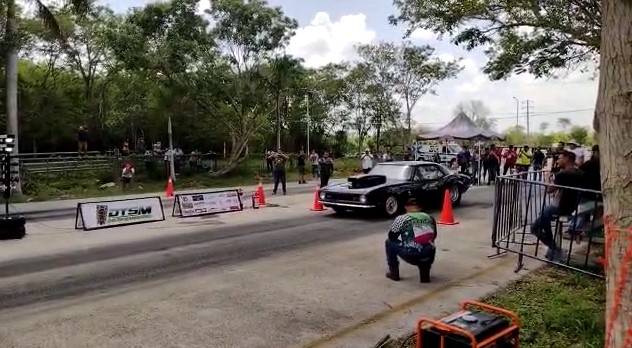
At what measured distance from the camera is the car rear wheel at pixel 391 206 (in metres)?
12.8

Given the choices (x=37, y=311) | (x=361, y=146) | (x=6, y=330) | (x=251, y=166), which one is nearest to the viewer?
(x=6, y=330)

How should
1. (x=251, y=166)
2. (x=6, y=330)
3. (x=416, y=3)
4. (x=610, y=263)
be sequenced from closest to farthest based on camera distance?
1. (x=610, y=263)
2. (x=6, y=330)
3. (x=416, y=3)
4. (x=251, y=166)

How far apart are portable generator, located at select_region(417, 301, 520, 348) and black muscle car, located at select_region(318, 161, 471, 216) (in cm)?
889

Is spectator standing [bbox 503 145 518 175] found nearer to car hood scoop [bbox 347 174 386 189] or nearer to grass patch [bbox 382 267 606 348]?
car hood scoop [bbox 347 174 386 189]

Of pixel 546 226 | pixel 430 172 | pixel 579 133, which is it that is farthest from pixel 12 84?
pixel 579 133

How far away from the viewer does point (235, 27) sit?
2500 cm

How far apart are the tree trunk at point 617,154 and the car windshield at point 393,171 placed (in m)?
10.6

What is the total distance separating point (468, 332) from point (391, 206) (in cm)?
974

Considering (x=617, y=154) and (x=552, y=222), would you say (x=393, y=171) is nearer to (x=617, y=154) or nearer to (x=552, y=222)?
(x=552, y=222)

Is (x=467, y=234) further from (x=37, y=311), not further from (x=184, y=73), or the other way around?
(x=184, y=73)

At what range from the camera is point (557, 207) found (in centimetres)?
723

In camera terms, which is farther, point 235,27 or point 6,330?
point 235,27

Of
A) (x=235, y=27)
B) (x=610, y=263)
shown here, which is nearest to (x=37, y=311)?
(x=610, y=263)

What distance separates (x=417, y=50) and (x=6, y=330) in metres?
35.1
